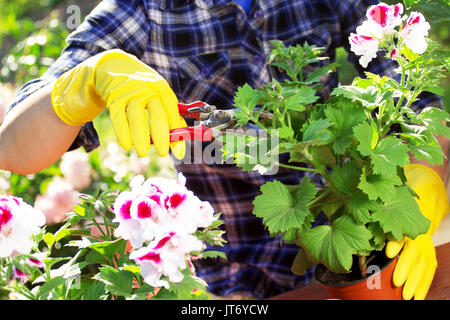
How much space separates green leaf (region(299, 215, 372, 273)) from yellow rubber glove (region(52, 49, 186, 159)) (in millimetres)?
330

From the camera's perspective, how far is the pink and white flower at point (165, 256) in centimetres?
62

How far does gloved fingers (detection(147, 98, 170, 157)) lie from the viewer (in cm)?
95

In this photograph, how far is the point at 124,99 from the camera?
960 millimetres

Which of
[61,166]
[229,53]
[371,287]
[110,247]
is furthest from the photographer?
[61,166]

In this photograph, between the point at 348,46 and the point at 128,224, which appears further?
the point at 348,46

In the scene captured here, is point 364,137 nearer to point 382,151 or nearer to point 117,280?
point 382,151

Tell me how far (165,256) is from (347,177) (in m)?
0.38

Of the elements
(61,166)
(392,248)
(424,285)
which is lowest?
(61,166)

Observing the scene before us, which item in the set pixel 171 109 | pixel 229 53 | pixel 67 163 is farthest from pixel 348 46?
pixel 67 163

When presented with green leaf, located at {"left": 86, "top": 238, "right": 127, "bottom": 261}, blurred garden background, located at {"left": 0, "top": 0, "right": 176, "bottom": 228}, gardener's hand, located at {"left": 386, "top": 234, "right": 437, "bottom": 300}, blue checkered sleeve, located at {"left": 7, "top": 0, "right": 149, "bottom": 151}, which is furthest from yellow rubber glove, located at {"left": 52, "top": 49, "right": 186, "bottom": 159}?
gardener's hand, located at {"left": 386, "top": 234, "right": 437, "bottom": 300}

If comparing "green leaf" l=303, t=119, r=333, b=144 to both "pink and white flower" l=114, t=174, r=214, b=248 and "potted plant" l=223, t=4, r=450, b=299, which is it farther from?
"pink and white flower" l=114, t=174, r=214, b=248

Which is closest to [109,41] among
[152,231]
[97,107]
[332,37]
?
[97,107]
